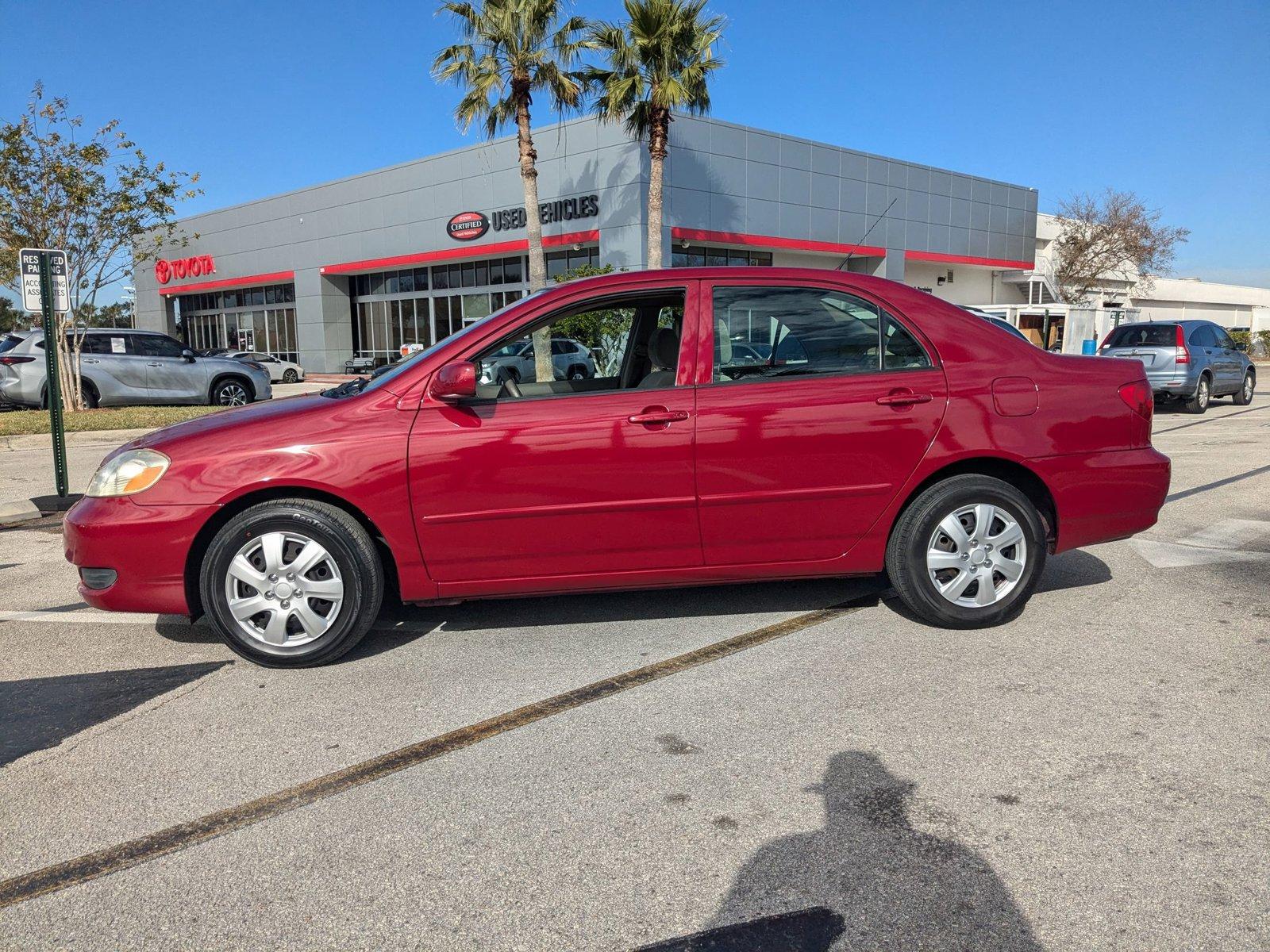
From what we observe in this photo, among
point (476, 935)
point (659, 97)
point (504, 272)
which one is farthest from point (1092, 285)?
point (476, 935)

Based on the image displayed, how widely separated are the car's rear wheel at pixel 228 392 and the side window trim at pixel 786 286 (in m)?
15.8

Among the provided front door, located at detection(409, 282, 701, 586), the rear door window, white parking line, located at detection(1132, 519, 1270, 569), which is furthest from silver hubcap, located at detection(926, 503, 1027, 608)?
the rear door window

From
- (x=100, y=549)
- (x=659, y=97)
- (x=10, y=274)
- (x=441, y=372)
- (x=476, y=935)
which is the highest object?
(x=659, y=97)

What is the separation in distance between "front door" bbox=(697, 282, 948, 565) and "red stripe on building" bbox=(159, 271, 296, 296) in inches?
1509

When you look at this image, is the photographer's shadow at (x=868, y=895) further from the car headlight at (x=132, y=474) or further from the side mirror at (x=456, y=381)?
the car headlight at (x=132, y=474)

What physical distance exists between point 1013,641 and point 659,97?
1800 centimetres

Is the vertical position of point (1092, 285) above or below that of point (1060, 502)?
above

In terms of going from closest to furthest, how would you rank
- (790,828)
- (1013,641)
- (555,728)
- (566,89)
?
(790,828)
(555,728)
(1013,641)
(566,89)

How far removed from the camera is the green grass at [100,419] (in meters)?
14.3

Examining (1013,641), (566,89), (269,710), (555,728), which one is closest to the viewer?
(555,728)

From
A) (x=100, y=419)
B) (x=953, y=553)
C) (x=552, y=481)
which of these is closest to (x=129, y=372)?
(x=100, y=419)

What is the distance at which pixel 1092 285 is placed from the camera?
1779 inches

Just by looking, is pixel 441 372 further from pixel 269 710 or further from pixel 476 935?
pixel 476 935

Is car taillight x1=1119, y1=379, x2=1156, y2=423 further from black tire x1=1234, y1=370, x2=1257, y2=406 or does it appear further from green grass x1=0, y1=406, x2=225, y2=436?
black tire x1=1234, y1=370, x2=1257, y2=406
